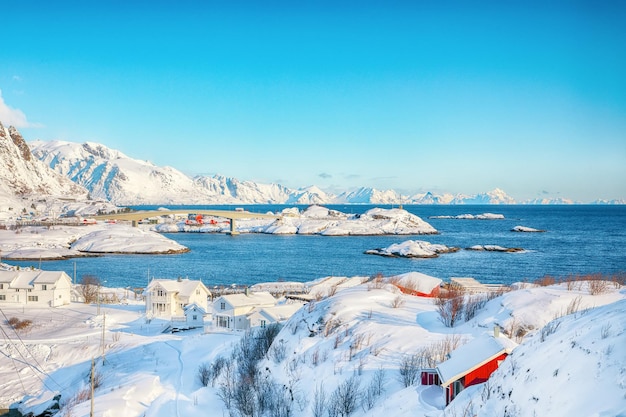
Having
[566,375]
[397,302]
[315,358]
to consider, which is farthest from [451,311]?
[566,375]

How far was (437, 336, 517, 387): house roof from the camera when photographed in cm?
1161

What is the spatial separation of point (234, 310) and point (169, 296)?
8.20m

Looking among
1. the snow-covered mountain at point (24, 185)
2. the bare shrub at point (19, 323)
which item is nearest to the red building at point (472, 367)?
the bare shrub at point (19, 323)

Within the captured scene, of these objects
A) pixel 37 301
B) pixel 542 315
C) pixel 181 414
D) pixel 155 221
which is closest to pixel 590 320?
pixel 542 315

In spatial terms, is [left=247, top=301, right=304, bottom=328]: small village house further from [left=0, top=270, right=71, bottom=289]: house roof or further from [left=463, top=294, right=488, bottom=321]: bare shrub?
[left=0, top=270, right=71, bottom=289]: house roof

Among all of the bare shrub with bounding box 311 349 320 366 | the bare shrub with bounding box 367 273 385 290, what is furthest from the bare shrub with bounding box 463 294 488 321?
the bare shrub with bounding box 311 349 320 366

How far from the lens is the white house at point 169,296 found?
37031 millimetres

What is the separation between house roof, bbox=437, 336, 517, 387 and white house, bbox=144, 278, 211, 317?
26.0 meters

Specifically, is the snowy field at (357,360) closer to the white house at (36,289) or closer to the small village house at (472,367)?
the small village house at (472,367)

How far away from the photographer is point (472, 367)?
11.6 metres

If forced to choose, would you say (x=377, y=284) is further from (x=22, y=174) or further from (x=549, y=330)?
(x=22, y=174)

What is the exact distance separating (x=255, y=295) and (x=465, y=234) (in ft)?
310

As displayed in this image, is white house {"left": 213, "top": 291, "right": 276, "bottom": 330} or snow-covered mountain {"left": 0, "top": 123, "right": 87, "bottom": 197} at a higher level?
snow-covered mountain {"left": 0, "top": 123, "right": 87, "bottom": 197}

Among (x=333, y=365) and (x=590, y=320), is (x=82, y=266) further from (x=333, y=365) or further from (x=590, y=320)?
(x=590, y=320)
